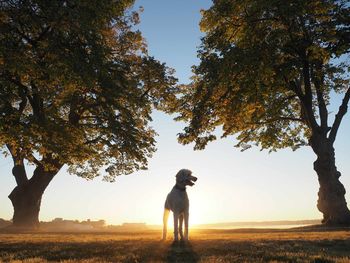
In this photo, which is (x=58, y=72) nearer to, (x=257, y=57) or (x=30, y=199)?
(x=257, y=57)

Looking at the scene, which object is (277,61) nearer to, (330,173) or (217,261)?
(330,173)

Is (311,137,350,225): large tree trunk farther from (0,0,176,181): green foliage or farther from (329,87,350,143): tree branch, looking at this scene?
(0,0,176,181): green foliage

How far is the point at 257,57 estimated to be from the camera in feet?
75.8

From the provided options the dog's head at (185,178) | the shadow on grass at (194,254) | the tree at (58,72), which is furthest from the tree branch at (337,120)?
the dog's head at (185,178)

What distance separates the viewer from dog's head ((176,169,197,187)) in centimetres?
1265

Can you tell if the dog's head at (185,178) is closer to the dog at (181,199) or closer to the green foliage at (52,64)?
the dog at (181,199)

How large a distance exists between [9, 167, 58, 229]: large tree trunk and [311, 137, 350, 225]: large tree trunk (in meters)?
20.1

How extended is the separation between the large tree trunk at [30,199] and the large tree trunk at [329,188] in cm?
2015

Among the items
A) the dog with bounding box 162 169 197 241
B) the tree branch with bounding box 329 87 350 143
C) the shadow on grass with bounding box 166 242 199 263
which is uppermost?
the tree branch with bounding box 329 87 350 143

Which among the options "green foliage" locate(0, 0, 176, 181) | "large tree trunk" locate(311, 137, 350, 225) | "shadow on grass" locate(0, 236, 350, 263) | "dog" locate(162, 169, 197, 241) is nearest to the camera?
"shadow on grass" locate(0, 236, 350, 263)

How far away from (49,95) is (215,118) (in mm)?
10650

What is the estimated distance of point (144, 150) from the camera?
29500 millimetres

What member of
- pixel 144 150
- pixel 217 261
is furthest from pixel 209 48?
pixel 217 261

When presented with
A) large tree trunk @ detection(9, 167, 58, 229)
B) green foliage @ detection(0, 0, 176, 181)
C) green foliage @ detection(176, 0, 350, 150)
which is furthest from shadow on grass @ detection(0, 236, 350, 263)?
large tree trunk @ detection(9, 167, 58, 229)
